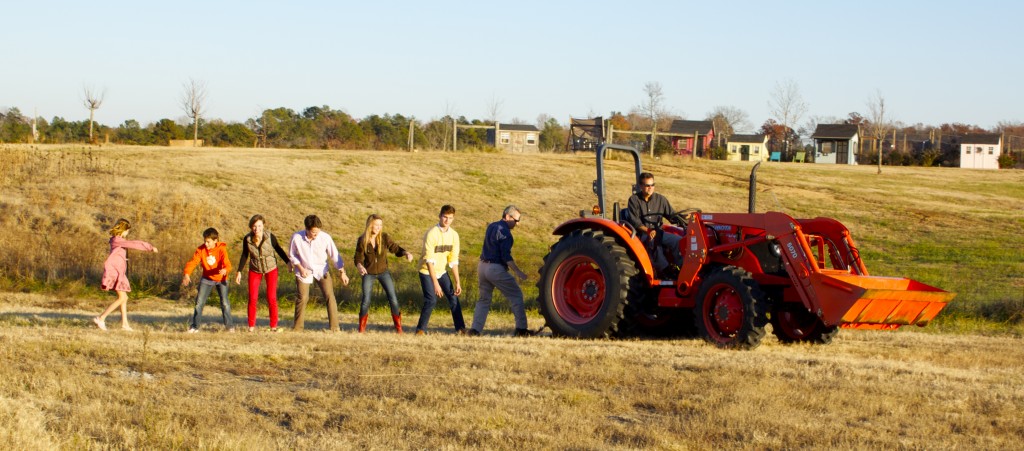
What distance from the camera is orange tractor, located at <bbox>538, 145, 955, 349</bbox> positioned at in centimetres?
1079

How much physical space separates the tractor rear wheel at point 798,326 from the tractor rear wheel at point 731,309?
2.73 feet

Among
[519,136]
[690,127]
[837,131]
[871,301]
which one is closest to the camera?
[871,301]

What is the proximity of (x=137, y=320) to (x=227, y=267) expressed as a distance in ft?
8.68

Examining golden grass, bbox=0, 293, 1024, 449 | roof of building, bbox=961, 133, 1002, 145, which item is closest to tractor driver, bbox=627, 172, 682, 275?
golden grass, bbox=0, 293, 1024, 449

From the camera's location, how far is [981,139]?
72.6 m

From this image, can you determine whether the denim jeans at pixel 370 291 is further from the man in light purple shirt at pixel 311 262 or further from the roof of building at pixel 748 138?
the roof of building at pixel 748 138

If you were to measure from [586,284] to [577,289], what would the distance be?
0.74ft

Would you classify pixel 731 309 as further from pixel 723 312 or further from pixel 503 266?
pixel 503 266

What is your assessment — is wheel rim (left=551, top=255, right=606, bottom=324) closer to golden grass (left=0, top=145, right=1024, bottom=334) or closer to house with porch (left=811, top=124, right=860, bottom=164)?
golden grass (left=0, top=145, right=1024, bottom=334)

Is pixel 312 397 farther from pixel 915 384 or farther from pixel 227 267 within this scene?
pixel 227 267

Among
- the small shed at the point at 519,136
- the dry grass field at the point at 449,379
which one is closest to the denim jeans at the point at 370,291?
the dry grass field at the point at 449,379

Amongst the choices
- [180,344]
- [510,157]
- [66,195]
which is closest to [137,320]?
[180,344]

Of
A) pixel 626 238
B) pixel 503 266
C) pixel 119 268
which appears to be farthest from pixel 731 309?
pixel 119 268

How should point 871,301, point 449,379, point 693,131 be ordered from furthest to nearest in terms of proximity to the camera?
point 693,131
point 871,301
point 449,379
